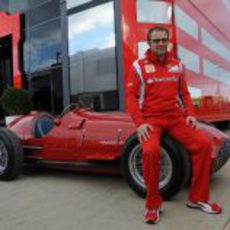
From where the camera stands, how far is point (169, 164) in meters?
3.75

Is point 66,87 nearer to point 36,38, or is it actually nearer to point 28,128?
point 36,38

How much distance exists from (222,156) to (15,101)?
10009mm

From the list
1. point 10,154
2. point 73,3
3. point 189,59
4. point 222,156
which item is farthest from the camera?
point 73,3

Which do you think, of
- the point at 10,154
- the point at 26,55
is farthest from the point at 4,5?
the point at 10,154

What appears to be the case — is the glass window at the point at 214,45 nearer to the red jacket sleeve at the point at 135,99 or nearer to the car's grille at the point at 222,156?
the car's grille at the point at 222,156

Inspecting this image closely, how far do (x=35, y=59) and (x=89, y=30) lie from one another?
335 centimetres

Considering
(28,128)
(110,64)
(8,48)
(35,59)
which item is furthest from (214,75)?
(28,128)

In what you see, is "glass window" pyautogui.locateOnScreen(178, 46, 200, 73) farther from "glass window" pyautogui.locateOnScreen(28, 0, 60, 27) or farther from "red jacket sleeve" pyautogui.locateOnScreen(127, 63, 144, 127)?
"red jacket sleeve" pyautogui.locateOnScreen(127, 63, 144, 127)

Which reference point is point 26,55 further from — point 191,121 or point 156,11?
point 191,121

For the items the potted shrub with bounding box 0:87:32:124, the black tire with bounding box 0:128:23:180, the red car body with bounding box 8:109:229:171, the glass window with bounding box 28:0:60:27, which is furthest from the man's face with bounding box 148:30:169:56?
the glass window with bounding box 28:0:60:27

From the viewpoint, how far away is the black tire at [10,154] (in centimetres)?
491

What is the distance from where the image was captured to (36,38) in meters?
15.2

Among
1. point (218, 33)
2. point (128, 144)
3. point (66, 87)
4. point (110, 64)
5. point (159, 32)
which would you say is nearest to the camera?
point (159, 32)

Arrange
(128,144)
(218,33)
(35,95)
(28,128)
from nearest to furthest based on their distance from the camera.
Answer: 1. (128,144)
2. (28,128)
3. (35,95)
4. (218,33)
